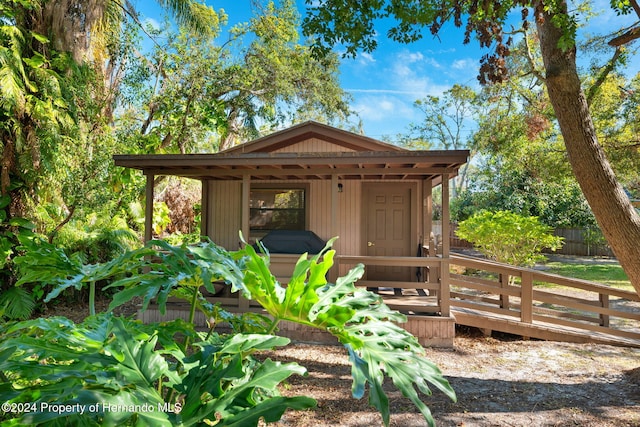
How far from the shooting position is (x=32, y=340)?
1576mm

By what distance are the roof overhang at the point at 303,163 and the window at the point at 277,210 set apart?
145 centimetres

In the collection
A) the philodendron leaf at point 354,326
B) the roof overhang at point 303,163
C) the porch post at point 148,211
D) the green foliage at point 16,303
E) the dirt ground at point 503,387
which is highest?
the roof overhang at point 303,163

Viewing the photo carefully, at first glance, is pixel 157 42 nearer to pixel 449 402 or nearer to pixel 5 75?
pixel 5 75

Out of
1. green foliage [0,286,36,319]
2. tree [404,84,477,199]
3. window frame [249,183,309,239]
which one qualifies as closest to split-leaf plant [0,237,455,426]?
green foliage [0,286,36,319]

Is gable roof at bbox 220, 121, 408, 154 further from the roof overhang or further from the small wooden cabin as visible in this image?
the roof overhang

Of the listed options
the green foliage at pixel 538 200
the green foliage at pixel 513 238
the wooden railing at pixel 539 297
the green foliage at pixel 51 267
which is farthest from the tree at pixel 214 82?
the green foliage at pixel 538 200

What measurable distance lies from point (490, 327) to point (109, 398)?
6388 mm

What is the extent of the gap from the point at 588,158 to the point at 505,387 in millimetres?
2799

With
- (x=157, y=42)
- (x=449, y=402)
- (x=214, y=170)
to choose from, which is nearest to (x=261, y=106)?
(x=157, y=42)

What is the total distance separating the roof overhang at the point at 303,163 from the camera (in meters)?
5.83

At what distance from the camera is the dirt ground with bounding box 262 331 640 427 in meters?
3.66

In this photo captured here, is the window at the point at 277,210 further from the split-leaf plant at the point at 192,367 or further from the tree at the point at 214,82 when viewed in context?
the split-leaf plant at the point at 192,367

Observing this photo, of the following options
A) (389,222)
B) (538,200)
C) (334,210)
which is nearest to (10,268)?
(334,210)

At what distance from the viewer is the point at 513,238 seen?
1037 cm
